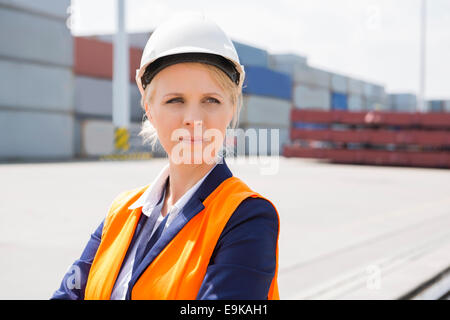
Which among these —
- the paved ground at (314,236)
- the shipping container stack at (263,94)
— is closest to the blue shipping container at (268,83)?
the shipping container stack at (263,94)

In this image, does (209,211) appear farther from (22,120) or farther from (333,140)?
(22,120)

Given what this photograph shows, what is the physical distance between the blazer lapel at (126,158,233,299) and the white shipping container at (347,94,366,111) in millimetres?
57626

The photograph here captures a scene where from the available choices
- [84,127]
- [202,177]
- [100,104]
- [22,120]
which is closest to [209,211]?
[202,177]

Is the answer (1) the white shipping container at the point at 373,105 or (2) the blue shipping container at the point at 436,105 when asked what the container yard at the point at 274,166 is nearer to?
(1) the white shipping container at the point at 373,105

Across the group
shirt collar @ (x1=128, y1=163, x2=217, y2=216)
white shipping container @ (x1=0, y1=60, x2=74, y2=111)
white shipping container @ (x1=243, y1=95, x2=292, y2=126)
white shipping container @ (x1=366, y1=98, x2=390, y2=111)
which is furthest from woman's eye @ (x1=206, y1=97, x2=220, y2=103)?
white shipping container @ (x1=366, y1=98, x2=390, y2=111)

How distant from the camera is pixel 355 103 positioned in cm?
5872

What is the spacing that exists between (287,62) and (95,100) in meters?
24.4

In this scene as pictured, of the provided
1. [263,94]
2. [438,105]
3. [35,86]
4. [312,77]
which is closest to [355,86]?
[312,77]

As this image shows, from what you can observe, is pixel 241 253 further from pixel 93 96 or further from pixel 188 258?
pixel 93 96

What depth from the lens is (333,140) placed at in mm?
24859

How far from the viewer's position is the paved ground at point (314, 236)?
4.15m

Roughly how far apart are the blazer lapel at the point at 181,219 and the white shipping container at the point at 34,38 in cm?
2567

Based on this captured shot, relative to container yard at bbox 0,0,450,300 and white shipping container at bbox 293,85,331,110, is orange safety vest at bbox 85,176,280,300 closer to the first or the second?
container yard at bbox 0,0,450,300

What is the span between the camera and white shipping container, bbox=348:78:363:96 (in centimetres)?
5788
